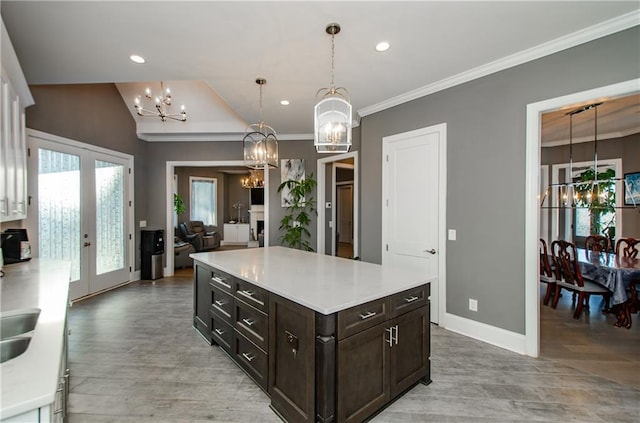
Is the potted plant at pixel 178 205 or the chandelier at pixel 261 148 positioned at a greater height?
the chandelier at pixel 261 148

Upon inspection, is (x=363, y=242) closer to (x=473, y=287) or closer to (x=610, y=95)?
(x=473, y=287)

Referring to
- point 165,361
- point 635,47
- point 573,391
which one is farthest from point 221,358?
point 635,47

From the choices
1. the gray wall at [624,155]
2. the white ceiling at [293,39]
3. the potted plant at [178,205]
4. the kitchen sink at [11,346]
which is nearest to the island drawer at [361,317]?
the kitchen sink at [11,346]

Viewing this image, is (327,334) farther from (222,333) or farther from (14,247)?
→ (14,247)

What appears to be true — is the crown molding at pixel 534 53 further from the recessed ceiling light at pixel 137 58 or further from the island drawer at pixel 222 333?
the island drawer at pixel 222 333

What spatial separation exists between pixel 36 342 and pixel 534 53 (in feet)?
Answer: 12.9

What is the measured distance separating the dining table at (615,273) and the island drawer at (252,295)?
153 inches

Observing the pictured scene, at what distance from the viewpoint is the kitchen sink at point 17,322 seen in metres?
1.42

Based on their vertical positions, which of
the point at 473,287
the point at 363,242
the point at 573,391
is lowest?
the point at 573,391

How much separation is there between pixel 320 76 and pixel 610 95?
2.55m

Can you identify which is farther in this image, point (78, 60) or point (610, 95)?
point (78, 60)

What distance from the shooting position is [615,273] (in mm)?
3137

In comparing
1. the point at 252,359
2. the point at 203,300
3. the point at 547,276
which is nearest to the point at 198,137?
the point at 203,300

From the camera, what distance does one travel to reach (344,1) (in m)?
1.92
